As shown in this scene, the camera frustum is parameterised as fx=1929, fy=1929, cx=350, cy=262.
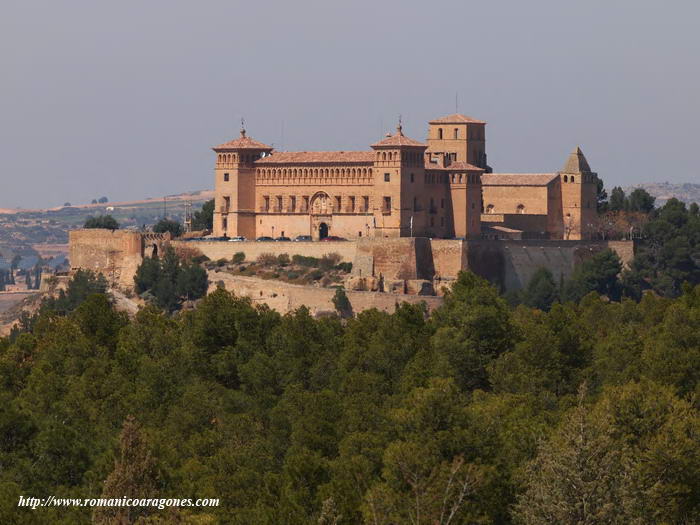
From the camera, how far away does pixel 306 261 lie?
77000 mm

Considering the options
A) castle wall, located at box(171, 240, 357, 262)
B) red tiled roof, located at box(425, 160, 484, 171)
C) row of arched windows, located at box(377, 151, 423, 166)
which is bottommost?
castle wall, located at box(171, 240, 357, 262)

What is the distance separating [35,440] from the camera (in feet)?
133

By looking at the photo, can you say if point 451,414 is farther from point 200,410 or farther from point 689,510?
point 200,410

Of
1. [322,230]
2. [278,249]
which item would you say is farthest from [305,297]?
[322,230]

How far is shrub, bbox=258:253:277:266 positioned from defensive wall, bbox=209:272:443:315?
1.48 metres

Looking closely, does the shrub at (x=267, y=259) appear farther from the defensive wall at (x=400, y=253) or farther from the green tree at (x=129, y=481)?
the green tree at (x=129, y=481)

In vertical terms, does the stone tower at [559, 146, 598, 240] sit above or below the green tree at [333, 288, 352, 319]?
above

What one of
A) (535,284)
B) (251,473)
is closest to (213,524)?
(251,473)

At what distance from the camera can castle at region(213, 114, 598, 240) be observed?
76.5 m

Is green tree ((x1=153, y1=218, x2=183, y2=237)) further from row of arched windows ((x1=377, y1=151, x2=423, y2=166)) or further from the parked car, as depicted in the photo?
row of arched windows ((x1=377, y1=151, x2=423, y2=166))

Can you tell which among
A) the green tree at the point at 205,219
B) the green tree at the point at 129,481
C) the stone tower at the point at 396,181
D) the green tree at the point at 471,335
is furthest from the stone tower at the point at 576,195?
the green tree at the point at 129,481

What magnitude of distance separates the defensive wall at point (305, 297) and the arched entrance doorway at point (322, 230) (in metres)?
4.26

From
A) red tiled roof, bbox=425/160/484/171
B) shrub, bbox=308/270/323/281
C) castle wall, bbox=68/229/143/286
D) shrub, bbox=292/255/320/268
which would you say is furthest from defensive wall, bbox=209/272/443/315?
red tiled roof, bbox=425/160/484/171

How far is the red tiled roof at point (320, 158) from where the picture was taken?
78.0 meters
